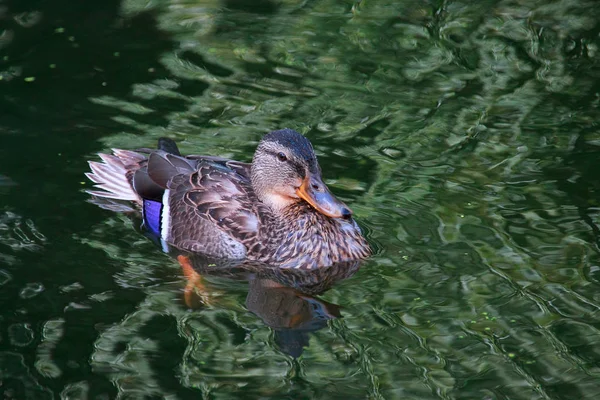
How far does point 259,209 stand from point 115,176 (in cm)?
149

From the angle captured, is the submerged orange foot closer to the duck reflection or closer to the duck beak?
the duck reflection

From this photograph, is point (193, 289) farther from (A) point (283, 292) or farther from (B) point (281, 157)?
(B) point (281, 157)

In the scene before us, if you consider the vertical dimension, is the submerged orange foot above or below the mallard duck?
below

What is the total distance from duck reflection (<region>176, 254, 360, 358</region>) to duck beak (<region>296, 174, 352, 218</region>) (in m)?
0.47

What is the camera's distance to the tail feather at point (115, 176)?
9.32m

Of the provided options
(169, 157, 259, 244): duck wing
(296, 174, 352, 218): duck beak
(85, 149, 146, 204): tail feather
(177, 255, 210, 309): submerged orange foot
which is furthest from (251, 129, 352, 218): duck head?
(85, 149, 146, 204): tail feather

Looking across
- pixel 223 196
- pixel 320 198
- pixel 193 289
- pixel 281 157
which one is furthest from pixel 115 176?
pixel 320 198

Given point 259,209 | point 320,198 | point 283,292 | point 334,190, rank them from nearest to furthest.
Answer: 1. point 283,292
2. point 320,198
3. point 259,209
4. point 334,190

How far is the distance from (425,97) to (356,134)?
1153 mm

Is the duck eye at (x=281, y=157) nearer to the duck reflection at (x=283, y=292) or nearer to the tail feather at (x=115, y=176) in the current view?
the duck reflection at (x=283, y=292)

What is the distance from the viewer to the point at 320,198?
8305 mm

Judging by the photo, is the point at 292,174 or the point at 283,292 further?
the point at 292,174

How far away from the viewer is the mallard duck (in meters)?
8.41

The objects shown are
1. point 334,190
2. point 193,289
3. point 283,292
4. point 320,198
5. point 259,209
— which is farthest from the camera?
point 334,190
